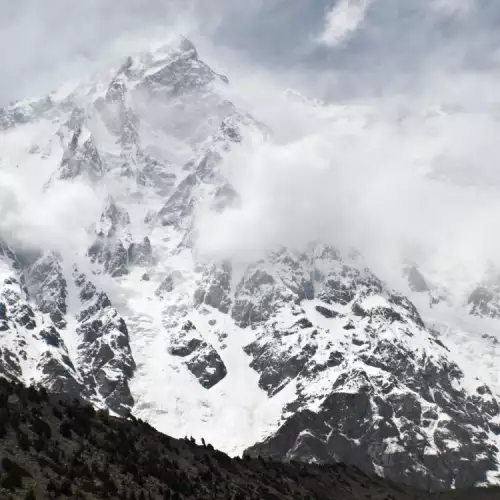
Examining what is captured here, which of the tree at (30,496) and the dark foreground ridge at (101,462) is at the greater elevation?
the dark foreground ridge at (101,462)

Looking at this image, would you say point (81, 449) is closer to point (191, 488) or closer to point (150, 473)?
point (150, 473)

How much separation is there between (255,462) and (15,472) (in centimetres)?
5438

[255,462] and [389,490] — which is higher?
[389,490]

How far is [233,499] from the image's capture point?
6575cm

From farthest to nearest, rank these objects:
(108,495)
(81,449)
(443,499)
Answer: (443,499), (81,449), (108,495)

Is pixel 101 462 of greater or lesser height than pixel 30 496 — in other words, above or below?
above

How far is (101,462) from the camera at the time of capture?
57000 mm

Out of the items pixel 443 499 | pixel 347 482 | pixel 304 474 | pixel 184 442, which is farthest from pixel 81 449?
pixel 443 499

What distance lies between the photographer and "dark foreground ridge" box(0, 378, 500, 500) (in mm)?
49500

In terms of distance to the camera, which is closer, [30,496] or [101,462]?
[30,496]

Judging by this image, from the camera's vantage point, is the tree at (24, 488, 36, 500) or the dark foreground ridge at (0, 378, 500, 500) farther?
the dark foreground ridge at (0, 378, 500, 500)

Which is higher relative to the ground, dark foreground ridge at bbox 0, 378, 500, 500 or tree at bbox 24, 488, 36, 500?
dark foreground ridge at bbox 0, 378, 500, 500

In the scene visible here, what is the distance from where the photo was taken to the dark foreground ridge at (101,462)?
49.5 metres

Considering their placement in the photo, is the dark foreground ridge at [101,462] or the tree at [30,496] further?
the dark foreground ridge at [101,462]
